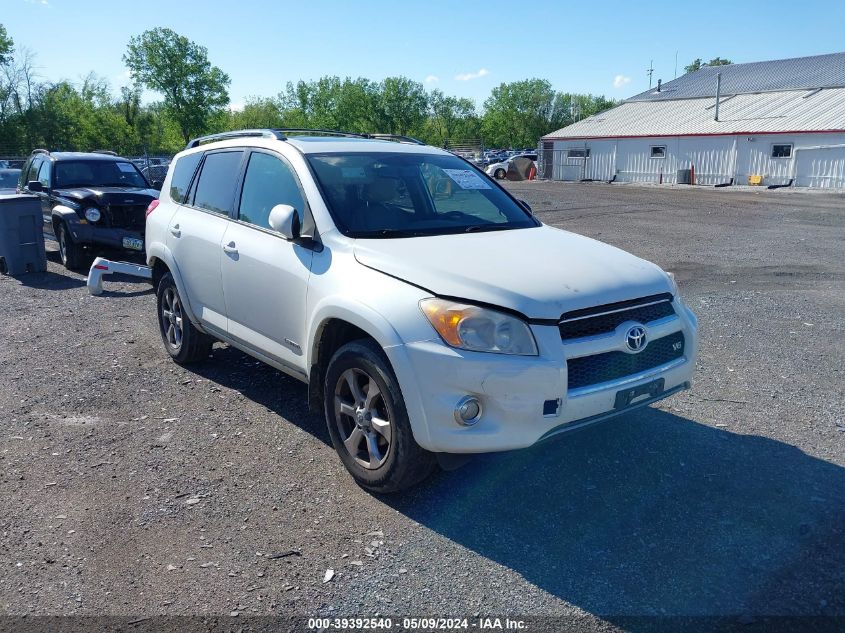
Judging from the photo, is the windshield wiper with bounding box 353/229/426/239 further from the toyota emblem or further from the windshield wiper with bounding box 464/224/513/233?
the toyota emblem

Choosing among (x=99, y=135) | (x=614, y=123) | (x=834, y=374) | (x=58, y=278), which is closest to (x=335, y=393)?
(x=834, y=374)

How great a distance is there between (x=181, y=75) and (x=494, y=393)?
270 feet

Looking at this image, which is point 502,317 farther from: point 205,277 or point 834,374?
point 834,374

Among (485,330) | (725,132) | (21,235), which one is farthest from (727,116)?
(485,330)

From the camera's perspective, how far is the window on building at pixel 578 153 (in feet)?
149

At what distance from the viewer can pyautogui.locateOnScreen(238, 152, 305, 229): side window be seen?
474 cm

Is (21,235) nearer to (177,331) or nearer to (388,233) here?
(177,331)

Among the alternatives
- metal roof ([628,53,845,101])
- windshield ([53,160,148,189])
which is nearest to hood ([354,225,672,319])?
windshield ([53,160,148,189])

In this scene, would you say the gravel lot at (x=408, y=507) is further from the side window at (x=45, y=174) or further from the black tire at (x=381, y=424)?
the side window at (x=45, y=174)

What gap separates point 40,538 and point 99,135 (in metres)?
77.9

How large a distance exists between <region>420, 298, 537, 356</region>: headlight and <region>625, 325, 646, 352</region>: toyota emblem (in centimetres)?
59

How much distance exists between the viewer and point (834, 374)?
581cm

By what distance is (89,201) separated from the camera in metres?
11.2

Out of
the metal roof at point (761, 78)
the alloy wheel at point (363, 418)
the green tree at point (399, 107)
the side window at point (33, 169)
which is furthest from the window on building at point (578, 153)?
the green tree at point (399, 107)
